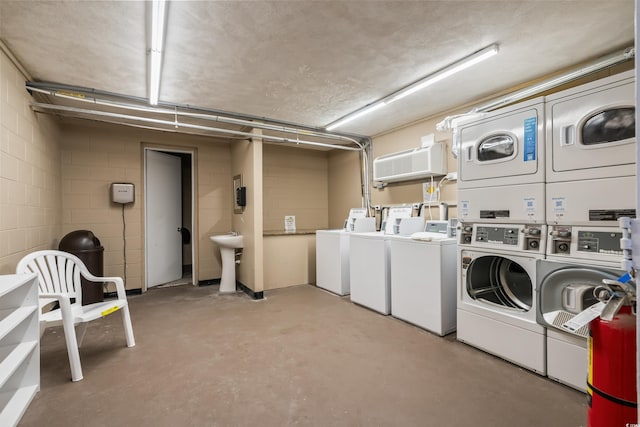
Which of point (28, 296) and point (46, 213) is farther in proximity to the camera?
point (46, 213)

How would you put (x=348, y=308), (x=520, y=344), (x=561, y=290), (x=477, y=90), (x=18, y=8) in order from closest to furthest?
(x=18, y=8) < (x=561, y=290) < (x=520, y=344) < (x=477, y=90) < (x=348, y=308)

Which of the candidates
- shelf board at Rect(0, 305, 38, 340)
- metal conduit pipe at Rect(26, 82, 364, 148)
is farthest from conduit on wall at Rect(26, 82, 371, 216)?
shelf board at Rect(0, 305, 38, 340)

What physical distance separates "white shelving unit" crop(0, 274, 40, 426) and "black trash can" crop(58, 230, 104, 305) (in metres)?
1.99

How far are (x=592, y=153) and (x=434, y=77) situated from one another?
1435mm

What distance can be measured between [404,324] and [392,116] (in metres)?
2.65

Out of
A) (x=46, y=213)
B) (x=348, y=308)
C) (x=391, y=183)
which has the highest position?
(x=391, y=183)

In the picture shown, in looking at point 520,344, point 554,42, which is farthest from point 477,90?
point 520,344

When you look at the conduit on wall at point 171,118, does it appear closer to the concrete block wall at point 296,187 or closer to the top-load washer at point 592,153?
the concrete block wall at point 296,187

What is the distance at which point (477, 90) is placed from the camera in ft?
10.4

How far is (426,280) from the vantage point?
302 cm

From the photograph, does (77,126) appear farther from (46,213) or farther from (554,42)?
(554,42)

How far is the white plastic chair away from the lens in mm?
2184

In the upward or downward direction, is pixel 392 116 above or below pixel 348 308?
above

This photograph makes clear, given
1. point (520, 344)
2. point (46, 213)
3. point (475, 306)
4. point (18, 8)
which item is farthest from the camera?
point (46, 213)
